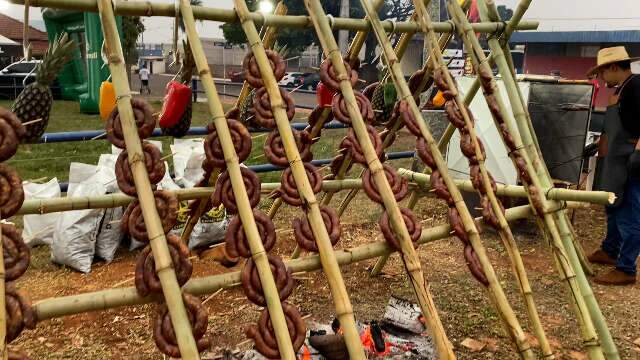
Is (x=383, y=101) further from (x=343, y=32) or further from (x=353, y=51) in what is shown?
(x=343, y=32)

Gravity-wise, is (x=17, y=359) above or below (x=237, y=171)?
below

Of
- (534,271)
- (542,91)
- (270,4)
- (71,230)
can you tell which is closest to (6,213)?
(270,4)

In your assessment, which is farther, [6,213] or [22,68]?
[22,68]

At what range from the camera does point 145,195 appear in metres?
1.63

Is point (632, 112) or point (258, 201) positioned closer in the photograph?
point (258, 201)

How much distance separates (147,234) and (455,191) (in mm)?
1275

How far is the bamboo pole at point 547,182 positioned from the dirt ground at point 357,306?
3.11ft

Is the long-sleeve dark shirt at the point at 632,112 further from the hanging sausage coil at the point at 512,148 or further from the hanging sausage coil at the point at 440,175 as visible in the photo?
the hanging sausage coil at the point at 440,175

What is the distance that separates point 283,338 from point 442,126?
6.14 meters

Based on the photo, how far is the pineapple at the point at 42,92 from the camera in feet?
7.15

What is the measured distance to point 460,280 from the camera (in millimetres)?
4523

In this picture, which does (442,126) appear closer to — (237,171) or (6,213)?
(237,171)

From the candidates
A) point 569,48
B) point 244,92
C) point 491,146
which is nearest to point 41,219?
point 244,92

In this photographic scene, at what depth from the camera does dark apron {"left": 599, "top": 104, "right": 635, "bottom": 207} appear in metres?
4.51
